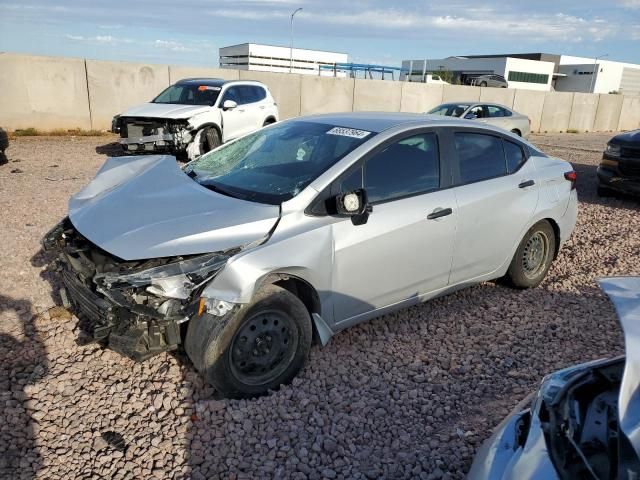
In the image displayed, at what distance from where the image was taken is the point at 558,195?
5121mm

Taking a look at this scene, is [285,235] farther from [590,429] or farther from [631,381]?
[631,381]

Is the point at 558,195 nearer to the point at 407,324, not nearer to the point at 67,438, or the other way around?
the point at 407,324

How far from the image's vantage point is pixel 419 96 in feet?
84.2

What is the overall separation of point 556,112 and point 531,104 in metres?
2.11

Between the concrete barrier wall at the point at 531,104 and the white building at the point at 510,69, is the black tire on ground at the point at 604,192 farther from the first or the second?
the white building at the point at 510,69

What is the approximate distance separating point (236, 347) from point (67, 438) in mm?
1064

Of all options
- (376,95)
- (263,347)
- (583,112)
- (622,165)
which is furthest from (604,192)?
(583,112)

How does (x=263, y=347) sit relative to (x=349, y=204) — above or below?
below

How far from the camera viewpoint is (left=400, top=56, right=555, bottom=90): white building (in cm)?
7756

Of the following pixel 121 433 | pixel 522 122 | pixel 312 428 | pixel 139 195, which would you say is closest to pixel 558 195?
pixel 312 428

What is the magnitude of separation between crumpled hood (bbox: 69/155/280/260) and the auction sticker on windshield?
3.08ft

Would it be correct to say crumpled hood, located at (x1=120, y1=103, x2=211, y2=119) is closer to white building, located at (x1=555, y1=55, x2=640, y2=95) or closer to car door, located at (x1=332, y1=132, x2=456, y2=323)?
car door, located at (x1=332, y1=132, x2=456, y2=323)

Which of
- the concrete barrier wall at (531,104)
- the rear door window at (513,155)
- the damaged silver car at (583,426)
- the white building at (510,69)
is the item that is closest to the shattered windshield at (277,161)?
the rear door window at (513,155)

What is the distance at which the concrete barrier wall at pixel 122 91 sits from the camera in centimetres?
1509
